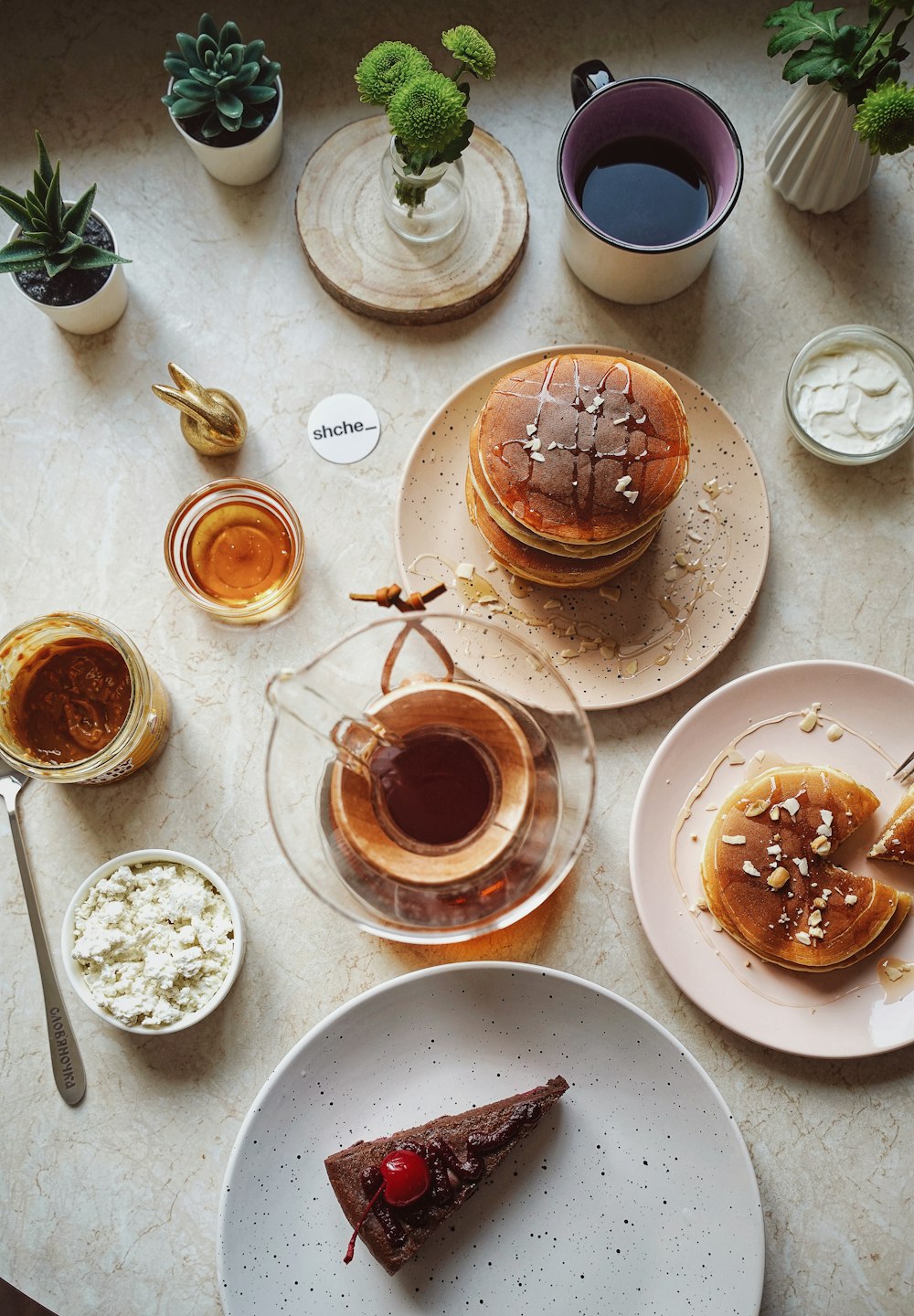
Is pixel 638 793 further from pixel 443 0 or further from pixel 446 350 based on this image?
pixel 443 0

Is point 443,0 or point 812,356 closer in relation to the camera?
point 812,356

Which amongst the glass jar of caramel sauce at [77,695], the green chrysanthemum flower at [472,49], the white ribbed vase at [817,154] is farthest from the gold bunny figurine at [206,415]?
the white ribbed vase at [817,154]

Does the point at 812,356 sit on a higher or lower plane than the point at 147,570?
higher

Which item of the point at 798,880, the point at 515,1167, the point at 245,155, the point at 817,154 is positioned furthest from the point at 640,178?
the point at 515,1167

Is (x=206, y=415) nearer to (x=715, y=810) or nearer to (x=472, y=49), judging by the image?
(x=472, y=49)

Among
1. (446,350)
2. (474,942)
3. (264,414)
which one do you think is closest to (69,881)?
(474,942)

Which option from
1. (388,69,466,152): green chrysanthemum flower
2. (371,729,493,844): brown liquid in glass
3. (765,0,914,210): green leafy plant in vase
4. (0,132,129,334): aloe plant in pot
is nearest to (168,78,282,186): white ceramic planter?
(0,132,129,334): aloe plant in pot
